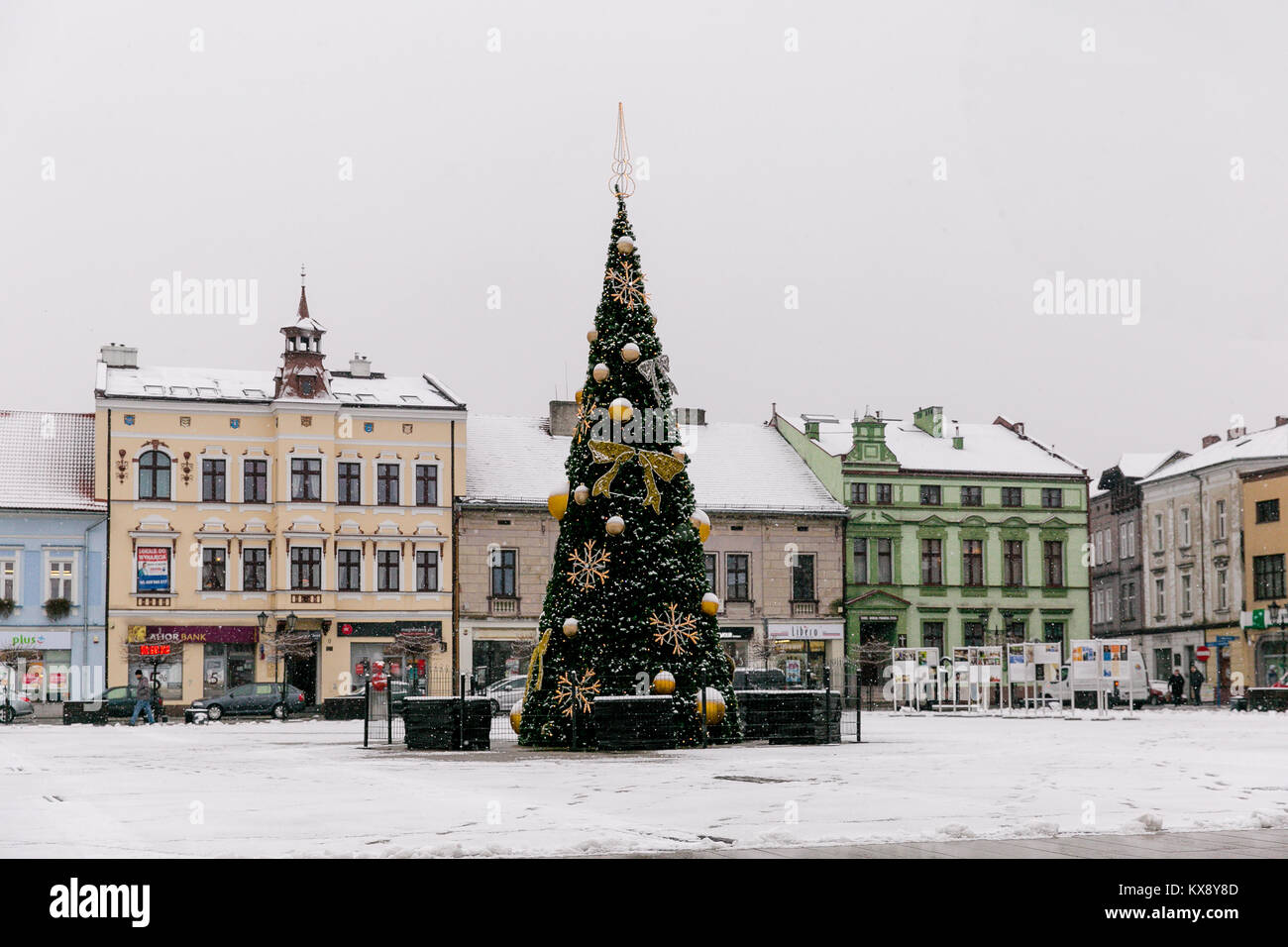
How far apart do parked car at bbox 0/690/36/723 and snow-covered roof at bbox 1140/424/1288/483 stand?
45026 mm

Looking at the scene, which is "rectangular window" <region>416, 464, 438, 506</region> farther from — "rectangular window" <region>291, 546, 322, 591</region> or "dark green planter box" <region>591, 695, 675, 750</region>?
"dark green planter box" <region>591, 695, 675, 750</region>

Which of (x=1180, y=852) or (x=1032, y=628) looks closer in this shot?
(x=1180, y=852)

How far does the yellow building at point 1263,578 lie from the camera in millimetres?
61375

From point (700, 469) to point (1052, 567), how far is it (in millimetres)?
15105

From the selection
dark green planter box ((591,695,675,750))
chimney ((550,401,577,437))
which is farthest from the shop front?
dark green planter box ((591,695,675,750))

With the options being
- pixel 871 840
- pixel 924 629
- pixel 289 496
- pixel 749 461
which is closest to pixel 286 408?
pixel 289 496

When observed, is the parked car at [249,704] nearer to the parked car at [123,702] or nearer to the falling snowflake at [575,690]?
the parked car at [123,702]

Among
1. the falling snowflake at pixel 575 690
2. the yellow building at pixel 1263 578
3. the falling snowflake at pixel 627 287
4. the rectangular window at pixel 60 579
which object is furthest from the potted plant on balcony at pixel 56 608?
the yellow building at pixel 1263 578

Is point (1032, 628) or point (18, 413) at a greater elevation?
point (18, 413)

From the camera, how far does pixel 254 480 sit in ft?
181

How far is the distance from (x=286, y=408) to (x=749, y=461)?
713 inches
